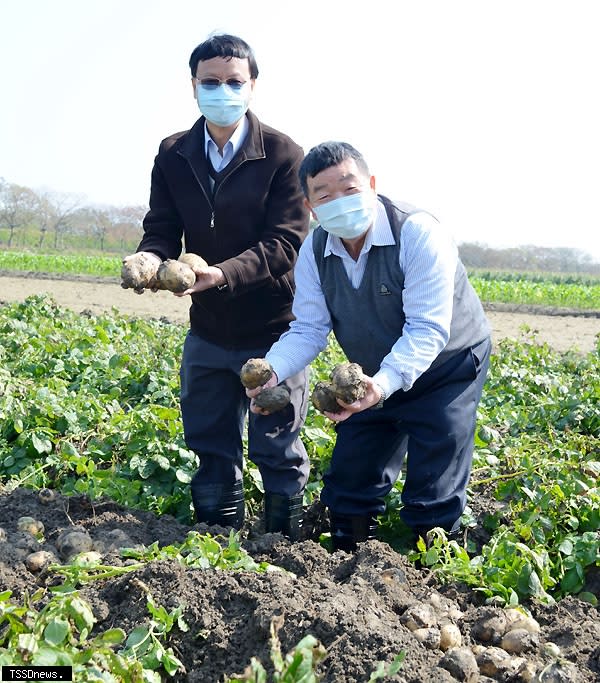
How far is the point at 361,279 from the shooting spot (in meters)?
3.17

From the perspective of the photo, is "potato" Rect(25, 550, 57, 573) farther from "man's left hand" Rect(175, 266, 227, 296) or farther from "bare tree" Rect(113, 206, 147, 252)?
"bare tree" Rect(113, 206, 147, 252)

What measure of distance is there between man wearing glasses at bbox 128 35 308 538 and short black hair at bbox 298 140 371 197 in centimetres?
53

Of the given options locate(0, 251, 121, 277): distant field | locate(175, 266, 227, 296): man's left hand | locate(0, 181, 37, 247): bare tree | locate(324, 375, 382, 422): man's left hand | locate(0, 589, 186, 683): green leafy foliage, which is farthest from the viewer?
locate(0, 181, 37, 247): bare tree

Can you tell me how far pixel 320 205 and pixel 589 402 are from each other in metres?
2.90

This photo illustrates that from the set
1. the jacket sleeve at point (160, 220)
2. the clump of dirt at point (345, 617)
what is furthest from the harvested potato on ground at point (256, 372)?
the jacket sleeve at point (160, 220)

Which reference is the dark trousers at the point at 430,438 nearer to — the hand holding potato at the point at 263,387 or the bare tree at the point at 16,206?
the hand holding potato at the point at 263,387

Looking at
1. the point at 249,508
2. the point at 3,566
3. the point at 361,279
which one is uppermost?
the point at 361,279

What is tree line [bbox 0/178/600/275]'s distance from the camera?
51.0 m

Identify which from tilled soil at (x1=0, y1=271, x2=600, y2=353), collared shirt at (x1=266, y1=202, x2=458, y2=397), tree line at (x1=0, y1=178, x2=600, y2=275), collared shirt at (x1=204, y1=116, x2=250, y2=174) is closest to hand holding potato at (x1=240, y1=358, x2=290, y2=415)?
collared shirt at (x1=266, y1=202, x2=458, y2=397)

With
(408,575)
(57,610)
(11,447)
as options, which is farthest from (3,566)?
(11,447)

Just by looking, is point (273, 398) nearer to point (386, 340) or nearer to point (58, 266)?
point (386, 340)

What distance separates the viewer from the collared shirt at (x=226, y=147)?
362cm

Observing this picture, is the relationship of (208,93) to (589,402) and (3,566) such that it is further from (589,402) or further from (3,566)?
(589,402)

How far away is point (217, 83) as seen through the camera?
353 cm
